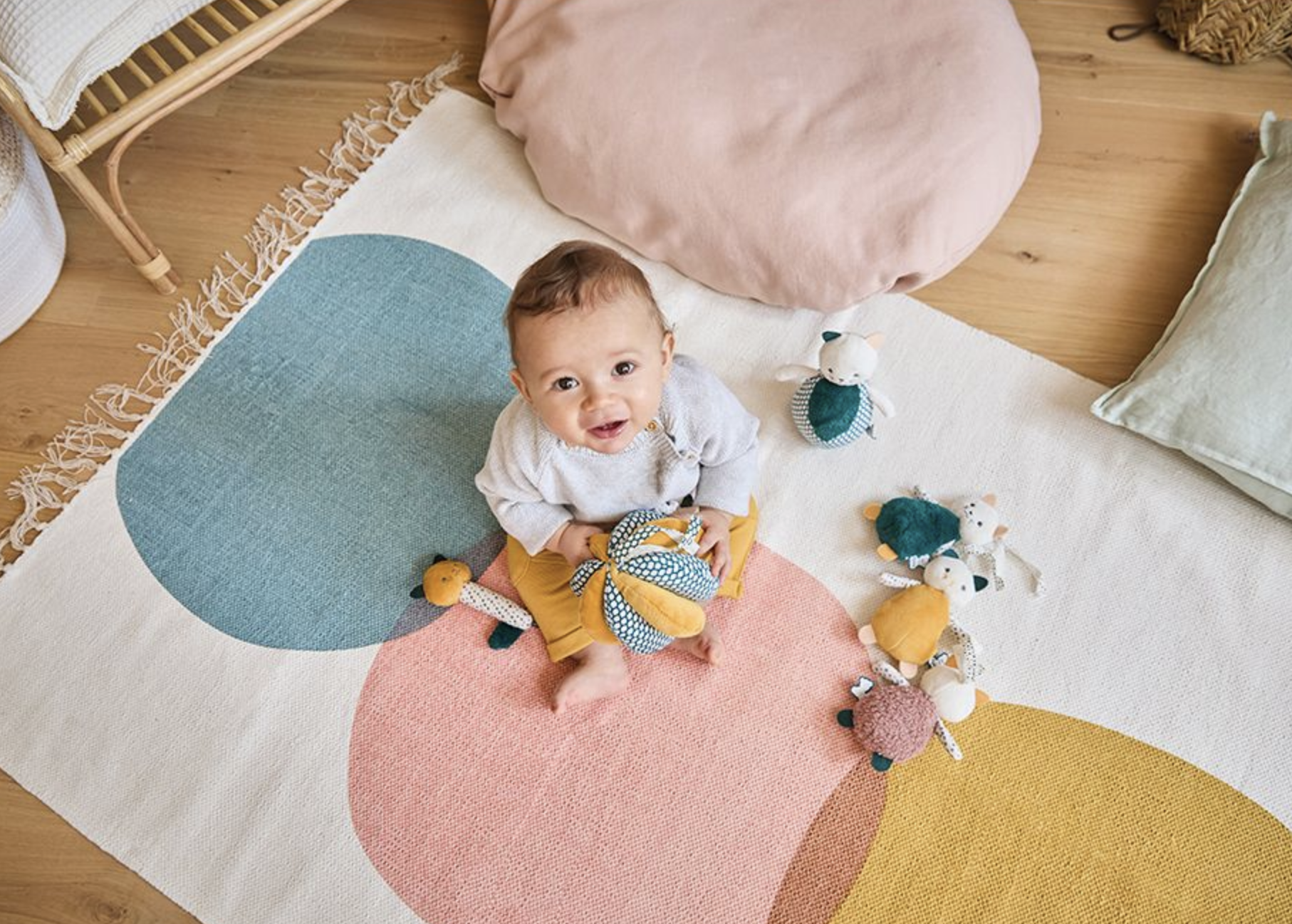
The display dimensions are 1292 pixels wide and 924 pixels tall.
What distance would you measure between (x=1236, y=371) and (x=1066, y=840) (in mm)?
550

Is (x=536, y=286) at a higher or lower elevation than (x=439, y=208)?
higher

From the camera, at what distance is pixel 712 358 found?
127cm

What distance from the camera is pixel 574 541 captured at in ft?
3.46

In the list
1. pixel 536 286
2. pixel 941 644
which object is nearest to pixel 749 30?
pixel 536 286

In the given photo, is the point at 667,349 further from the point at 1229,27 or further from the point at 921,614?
the point at 1229,27

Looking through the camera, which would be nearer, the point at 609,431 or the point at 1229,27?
the point at 609,431

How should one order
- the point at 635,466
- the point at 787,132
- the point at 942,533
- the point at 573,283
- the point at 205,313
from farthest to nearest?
1. the point at 205,313
2. the point at 787,132
3. the point at 942,533
4. the point at 635,466
5. the point at 573,283

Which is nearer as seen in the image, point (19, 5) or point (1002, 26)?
point (19, 5)

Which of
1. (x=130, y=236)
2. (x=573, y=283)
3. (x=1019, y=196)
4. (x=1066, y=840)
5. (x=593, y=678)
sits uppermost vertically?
(x=573, y=283)

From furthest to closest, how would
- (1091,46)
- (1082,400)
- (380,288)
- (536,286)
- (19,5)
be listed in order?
(1091,46) → (380,288) → (1082,400) → (19,5) → (536,286)

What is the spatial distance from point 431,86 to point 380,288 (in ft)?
1.20

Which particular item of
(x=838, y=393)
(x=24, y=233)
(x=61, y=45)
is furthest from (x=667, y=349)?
(x=24, y=233)

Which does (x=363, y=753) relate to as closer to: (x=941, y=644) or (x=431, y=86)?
(x=941, y=644)

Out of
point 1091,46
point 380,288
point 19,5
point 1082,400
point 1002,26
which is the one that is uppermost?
point 19,5
